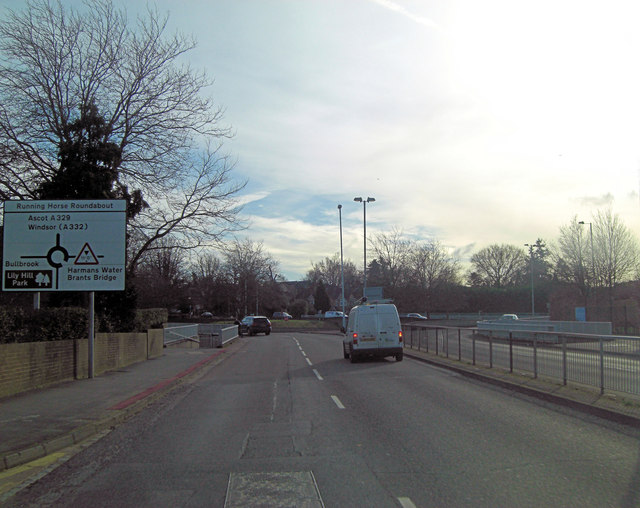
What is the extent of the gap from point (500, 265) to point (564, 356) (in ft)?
283

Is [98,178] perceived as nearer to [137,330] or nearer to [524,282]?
[137,330]

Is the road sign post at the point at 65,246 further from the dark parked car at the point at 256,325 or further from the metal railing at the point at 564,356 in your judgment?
the dark parked car at the point at 256,325

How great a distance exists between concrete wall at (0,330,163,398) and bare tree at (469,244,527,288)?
82.1 m

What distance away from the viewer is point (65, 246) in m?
14.9

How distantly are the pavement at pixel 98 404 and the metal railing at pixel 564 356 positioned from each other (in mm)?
272

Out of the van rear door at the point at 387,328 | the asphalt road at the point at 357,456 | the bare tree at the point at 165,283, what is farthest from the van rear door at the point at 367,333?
the bare tree at the point at 165,283

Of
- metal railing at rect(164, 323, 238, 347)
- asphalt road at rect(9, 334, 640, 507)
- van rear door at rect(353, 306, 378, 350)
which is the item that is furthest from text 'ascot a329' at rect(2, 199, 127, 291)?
metal railing at rect(164, 323, 238, 347)

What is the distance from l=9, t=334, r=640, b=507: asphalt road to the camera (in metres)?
5.46

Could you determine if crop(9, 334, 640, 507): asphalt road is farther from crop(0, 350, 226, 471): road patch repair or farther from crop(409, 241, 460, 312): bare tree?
crop(409, 241, 460, 312): bare tree

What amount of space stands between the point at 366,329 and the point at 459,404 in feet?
29.9

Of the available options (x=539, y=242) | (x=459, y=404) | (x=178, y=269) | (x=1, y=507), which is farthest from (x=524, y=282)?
(x=1, y=507)

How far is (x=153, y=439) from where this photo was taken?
8.33 meters

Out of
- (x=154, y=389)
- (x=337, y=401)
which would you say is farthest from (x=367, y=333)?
(x=154, y=389)

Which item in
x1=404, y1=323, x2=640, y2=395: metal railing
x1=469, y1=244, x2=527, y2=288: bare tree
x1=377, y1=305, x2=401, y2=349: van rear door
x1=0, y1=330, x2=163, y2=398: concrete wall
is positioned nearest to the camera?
x1=404, y1=323, x2=640, y2=395: metal railing
